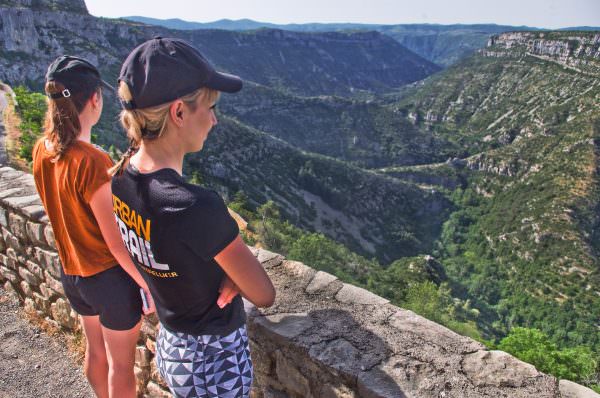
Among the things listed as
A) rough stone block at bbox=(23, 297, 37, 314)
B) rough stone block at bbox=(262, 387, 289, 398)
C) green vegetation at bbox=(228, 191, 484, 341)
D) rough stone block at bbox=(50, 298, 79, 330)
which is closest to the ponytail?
rough stone block at bbox=(262, 387, 289, 398)

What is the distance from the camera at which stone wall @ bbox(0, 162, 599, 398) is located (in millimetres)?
2365

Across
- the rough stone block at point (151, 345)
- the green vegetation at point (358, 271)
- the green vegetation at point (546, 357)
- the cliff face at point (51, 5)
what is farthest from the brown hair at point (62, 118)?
the cliff face at point (51, 5)

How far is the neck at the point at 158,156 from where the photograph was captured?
190cm

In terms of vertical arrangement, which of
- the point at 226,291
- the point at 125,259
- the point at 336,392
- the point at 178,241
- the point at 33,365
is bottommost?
the point at 33,365

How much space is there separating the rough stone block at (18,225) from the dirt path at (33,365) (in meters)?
1.06

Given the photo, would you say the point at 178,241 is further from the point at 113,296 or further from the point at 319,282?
the point at 319,282

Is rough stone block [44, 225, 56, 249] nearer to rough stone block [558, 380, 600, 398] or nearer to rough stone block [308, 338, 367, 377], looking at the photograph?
rough stone block [308, 338, 367, 377]

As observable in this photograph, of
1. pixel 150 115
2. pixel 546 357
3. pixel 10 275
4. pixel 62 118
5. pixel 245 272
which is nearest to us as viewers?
pixel 150 115

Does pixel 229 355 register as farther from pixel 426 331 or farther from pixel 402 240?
pixel 402 240

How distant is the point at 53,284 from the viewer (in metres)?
4.45

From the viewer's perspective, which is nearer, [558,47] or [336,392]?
[336,392]

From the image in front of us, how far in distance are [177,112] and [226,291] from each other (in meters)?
0.88

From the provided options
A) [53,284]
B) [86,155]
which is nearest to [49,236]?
[53,284]

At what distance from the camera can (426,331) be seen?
2.82 m
